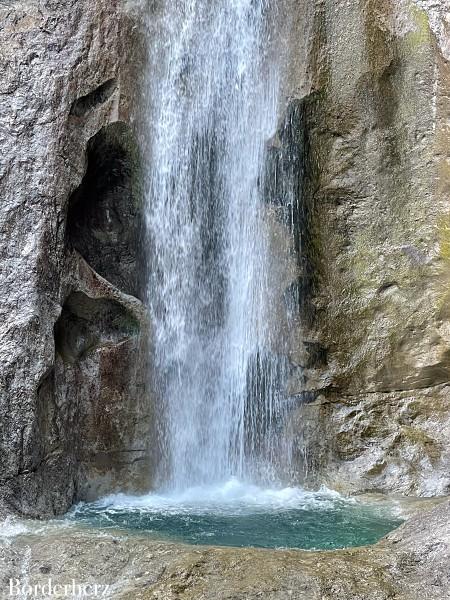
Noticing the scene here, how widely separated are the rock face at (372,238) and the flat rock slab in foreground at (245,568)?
302cm

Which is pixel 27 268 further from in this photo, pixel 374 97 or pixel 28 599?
pixel 374 97

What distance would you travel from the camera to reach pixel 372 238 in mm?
9195

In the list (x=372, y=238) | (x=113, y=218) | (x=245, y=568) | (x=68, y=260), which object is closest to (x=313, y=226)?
(x=372, y=238)

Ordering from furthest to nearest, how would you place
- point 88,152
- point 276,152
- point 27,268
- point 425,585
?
point 276,152, point 88,152, point 27,268, point 425,585

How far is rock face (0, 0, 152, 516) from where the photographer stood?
7.85m

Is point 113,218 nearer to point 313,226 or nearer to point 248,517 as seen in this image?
point 313,226

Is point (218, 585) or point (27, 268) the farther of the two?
point (27, 268)

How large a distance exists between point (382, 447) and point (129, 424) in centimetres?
298

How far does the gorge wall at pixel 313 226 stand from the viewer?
8531 mm

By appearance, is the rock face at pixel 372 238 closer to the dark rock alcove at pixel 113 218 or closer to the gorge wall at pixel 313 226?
the gorge wall at pixel 313 226

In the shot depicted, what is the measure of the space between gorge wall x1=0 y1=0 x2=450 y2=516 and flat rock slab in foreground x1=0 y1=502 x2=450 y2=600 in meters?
2.35

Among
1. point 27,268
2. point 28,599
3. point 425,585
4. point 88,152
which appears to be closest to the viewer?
point 425,585

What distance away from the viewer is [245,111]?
975 centimetres

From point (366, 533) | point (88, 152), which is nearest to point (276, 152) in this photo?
point (88, 152)
